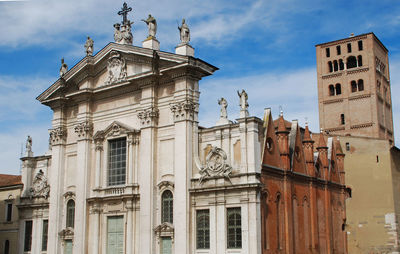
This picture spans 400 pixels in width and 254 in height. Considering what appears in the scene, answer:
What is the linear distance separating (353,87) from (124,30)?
32464mm

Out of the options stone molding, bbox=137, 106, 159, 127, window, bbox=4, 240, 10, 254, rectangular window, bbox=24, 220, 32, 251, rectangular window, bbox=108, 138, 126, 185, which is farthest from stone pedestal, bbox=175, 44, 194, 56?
window, bbox=4, 240, 10, 254

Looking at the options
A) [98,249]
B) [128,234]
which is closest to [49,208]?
[98,249]

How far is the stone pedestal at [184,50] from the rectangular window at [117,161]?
5627 millimetres

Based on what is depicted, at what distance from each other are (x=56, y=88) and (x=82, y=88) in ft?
7.11

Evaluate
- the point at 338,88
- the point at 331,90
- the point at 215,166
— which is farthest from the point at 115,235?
the point at 338,88

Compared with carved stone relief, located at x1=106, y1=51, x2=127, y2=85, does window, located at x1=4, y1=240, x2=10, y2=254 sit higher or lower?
lower

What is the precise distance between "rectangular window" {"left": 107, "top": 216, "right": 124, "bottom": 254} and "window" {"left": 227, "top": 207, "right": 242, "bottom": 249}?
6.40 meters

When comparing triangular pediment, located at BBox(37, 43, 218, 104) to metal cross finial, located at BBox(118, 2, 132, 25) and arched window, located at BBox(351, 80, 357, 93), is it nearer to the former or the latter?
metal cross finial, located at BBox(118, 2, 132, 25)

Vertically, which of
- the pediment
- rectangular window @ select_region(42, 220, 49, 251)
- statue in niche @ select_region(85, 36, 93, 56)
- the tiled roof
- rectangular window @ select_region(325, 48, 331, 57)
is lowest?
rectangular window @ select_region(42, 220, 49, 251)

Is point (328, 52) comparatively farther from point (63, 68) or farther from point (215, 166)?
point (215, 166)

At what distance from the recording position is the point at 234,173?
23.4m

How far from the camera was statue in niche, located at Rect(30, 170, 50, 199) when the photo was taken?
104 ft

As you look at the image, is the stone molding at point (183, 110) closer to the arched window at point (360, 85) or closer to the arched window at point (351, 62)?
the arched window at point (360, 85)

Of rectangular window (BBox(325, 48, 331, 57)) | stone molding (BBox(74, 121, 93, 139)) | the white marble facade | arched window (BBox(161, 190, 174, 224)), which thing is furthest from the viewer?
rectangular window (BBox(325, 48, 331, 57))
